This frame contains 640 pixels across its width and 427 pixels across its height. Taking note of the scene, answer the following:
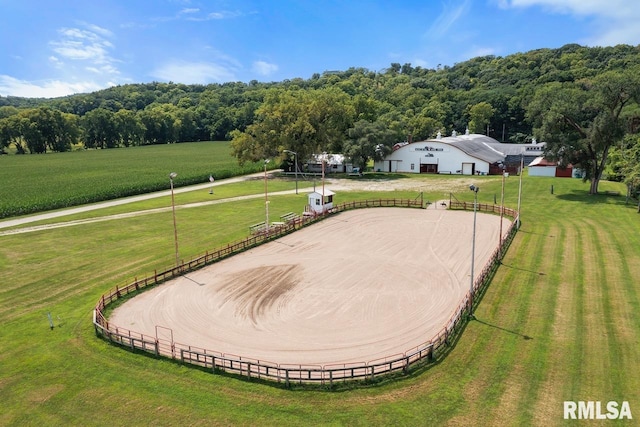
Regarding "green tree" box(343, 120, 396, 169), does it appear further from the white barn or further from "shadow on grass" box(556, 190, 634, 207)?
"shadow on grass" box(556, 190, 634, 207)

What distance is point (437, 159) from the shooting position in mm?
86062

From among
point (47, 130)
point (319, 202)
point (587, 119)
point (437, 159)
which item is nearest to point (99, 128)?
point (47, 130)

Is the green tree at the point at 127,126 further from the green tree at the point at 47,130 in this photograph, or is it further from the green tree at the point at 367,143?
the green tree at the point at 367,143

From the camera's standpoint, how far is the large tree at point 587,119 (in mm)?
53772

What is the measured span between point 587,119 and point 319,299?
50.5 m

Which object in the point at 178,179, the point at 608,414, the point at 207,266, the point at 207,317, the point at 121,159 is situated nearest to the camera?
the point at 608,414

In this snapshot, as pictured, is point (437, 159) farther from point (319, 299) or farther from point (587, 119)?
point (319, 299)

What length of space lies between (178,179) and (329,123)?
3074cm

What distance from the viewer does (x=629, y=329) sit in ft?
71.2

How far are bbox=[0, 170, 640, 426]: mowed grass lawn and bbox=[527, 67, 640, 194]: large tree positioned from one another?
83.0 feet

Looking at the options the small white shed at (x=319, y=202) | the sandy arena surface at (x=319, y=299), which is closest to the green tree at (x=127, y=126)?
the small white shed at (x=319, y=202)

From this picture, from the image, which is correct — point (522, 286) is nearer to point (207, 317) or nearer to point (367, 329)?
point (367, 329)

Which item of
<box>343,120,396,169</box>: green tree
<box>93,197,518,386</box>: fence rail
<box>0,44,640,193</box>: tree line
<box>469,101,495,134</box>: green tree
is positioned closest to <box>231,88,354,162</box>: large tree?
<box>0,44,640,193</box>: tree line

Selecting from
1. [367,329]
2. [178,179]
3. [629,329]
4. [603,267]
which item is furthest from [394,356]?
[178,179]
